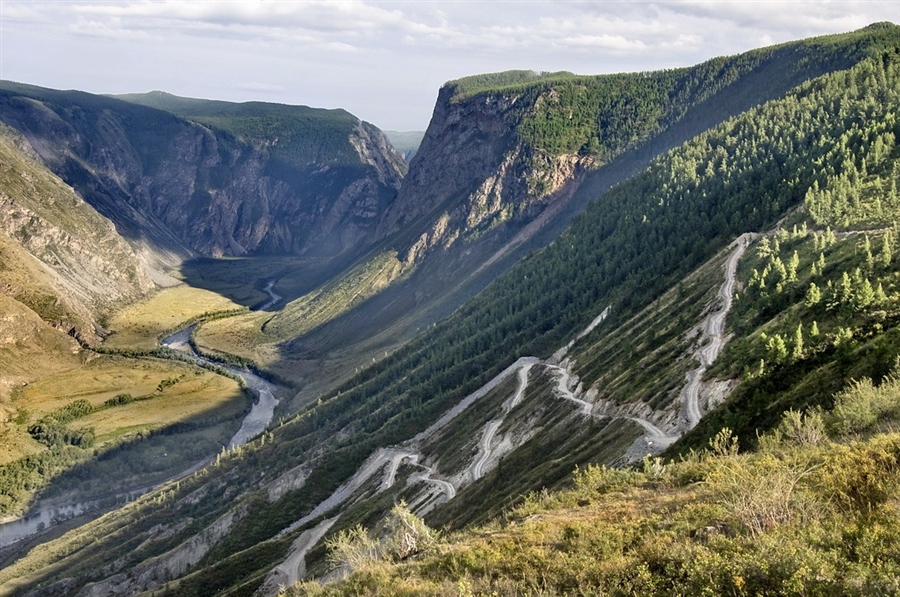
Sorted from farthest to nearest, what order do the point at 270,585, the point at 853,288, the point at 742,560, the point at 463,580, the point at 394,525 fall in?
the point at 270,585 < the point at 853,288 < the point at 394,525 < the point at 463,580 < the point at 742,560

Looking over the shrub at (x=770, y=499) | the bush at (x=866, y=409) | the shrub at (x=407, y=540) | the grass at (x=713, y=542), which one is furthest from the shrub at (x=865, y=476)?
the shrub at (x=407, y=540)

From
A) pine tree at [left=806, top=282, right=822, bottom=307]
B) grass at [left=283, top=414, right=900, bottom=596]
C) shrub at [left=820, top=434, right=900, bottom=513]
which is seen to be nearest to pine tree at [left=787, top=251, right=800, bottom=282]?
pine tree at [left=806, top=282, right=822, bottom=307]

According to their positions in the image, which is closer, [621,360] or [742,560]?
[742,560]

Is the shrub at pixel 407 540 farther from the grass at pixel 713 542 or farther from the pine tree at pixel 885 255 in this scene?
the pine tree at pixel 885 255

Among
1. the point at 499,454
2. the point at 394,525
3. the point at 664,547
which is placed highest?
the point at 664,547

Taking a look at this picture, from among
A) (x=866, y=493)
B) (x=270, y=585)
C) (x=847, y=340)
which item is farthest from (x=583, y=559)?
(x=270, y=585)

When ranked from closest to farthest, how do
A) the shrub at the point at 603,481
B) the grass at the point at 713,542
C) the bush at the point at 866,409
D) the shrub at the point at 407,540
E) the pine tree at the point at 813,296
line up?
the grass at the point at 713,542 < the bush at the point at 866,409 < the shrub at the point at 407,540 < the shrub at the point at 603,481 < the pine tree at the point at 813,296

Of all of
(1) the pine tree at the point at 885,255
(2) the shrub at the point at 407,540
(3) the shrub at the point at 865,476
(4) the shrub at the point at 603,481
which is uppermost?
(1) the pine tree at the point at 885,255

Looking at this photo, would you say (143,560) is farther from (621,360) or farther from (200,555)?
(621,360)

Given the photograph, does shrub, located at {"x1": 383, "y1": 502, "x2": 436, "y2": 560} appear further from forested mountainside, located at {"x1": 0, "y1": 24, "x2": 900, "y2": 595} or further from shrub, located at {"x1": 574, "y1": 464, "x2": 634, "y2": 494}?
shrub, located at {"x1": 574, "y1": 464, "x2": 634, "y2": 494}
